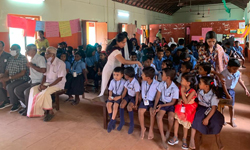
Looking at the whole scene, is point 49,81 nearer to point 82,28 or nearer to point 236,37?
point 82,28

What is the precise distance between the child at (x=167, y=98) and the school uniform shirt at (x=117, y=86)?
594mm

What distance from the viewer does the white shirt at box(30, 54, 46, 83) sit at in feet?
12.6

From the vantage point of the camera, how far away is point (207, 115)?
8.07 ft

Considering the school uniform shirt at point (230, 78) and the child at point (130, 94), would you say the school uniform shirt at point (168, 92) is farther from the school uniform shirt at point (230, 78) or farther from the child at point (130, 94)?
the school uniform shirt at point (230, 78)

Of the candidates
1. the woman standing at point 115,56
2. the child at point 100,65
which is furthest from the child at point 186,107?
the child at point 100,65

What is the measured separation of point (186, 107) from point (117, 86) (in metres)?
1.07

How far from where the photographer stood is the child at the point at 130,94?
2974 millimetres

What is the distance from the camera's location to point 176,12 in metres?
19.0

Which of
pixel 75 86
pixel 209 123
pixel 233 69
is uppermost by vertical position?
pixel 233 69

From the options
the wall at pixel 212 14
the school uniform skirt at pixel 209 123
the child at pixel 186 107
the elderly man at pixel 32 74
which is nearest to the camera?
the school uniform skirt at pixel 209 123

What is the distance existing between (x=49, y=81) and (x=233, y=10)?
1750 cm

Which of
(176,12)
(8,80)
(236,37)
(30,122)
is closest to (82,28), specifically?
(8,80)

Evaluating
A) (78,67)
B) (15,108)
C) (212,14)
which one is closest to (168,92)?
(78,67)

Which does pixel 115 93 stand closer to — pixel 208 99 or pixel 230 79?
pixel 208 99
